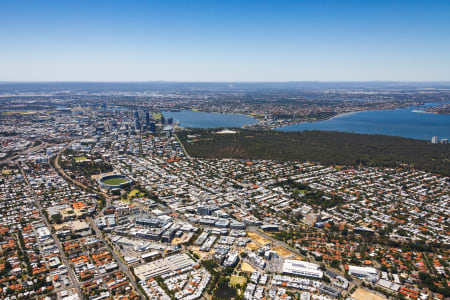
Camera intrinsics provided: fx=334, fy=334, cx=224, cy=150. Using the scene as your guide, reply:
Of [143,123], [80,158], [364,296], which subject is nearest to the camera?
[364,296]

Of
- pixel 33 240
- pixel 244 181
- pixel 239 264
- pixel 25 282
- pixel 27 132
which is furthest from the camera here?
pixel 27 132

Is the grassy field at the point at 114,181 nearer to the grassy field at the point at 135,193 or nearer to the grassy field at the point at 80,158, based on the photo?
the grassy field at the point at 135,193

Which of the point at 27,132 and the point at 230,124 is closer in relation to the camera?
the point at 27,132

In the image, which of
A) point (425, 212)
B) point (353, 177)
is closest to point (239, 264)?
point (425, 212)

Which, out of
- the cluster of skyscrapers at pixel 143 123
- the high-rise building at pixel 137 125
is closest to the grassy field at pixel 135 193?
the cluster of skyscrapers at pixel 143 123

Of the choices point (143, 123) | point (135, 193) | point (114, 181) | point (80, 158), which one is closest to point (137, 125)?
point (143, 123)

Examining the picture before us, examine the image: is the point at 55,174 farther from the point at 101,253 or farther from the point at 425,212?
the point at 425,212

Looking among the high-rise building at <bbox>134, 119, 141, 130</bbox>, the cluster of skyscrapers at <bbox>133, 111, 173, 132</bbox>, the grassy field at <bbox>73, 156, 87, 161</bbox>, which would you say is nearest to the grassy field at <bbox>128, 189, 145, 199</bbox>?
the grassy field at <bbox>73, 156, 87, 161</bbox>

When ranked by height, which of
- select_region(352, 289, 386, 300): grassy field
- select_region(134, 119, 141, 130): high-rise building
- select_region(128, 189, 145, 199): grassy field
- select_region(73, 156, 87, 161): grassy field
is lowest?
select_region(352, 289, 386, 300): grassy field

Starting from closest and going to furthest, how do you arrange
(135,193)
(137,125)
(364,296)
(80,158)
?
(364,296), (135,193), (80,158), (137,125)

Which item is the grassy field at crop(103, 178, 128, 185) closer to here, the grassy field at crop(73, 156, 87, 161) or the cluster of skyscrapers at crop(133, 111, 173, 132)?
the grassy field at crop(73, 156, 87, 161)

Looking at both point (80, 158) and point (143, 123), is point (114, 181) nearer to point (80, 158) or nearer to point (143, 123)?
point (80, 158)
